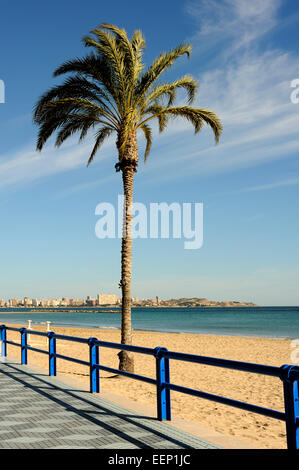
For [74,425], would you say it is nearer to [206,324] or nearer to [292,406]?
[292,406]

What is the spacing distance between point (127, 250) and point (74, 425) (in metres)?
8.63

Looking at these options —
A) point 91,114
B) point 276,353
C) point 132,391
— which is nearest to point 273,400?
point 132,391

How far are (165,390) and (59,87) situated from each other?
11.3 m

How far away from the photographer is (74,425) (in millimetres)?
6230

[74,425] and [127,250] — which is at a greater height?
[127,250]

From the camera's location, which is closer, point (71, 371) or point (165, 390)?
point (165, 390)

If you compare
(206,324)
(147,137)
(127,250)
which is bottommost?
(206,324)

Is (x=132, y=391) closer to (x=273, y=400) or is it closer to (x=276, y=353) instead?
(x=273, y=400)

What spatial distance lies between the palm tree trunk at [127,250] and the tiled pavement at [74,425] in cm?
527

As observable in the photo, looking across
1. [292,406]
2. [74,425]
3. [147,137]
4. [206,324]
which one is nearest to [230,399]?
[292,406]

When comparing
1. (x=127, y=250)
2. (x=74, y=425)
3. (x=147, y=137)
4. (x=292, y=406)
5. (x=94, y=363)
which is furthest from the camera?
(x=147, y=137)

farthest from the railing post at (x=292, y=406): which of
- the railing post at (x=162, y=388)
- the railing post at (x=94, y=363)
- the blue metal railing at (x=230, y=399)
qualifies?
the railing post at (x=94, y=363)

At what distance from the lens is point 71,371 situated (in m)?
16.4

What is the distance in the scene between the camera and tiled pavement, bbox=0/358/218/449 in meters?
5.39
